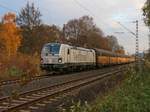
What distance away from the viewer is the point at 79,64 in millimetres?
46188

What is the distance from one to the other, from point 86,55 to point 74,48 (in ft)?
22.1

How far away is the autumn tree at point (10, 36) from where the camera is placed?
83581 mm

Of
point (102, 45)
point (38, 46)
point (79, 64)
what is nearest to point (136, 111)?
point (79, 64)

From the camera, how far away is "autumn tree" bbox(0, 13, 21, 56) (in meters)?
83.6

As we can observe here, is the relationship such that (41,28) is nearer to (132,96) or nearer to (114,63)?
(114,63)

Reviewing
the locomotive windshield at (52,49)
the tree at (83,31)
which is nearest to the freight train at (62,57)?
the locomotive windshield at (52,49)

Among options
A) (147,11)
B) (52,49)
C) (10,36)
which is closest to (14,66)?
(52,49)

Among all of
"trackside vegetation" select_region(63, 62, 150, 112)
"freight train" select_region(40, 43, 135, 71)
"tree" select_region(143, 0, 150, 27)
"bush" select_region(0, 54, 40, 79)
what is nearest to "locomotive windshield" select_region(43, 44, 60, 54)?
"freight train" select_region(40, 43, 135, 71)

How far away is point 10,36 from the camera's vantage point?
8838 cm

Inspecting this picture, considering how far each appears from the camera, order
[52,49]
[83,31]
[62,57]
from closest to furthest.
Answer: [62,57]
[52,49]
[83,31]

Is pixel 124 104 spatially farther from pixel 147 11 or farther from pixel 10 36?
pixel 10 36

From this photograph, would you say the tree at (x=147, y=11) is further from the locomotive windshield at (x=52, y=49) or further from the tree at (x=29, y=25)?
the tree at (x=29, y=25)

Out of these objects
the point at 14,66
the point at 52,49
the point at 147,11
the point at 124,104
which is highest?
the point at 147,11

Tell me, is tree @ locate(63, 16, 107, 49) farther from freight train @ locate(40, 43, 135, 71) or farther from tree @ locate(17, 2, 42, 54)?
freight train @ locate(40, 43, 135, 71)
